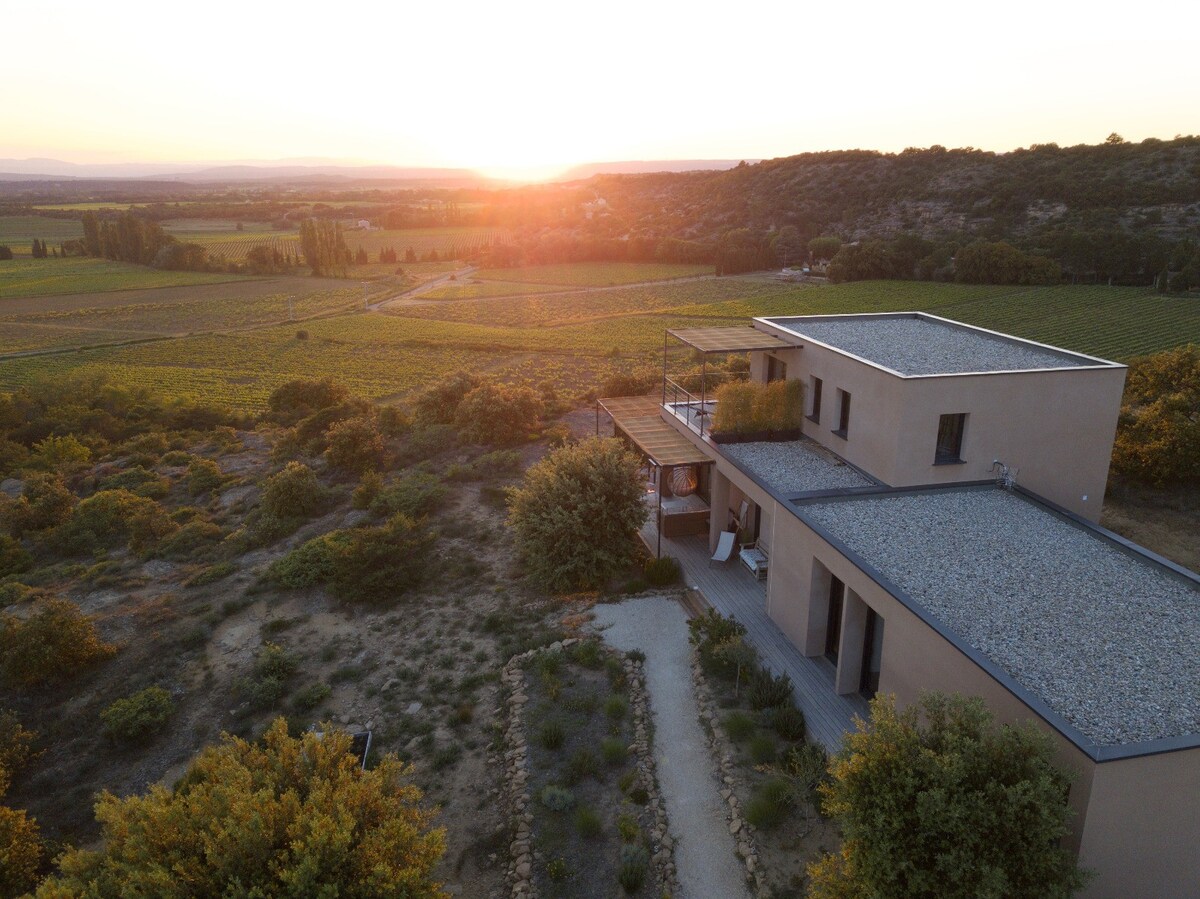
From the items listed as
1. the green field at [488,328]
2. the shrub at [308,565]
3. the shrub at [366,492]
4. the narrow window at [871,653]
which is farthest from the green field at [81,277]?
the narrow window at [871,653]

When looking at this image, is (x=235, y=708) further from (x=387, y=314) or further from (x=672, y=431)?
(x=387, y=314)

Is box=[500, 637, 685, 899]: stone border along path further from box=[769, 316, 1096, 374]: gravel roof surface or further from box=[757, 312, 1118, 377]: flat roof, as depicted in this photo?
box=[769, 316, 1096, 374]: gravel roof surface

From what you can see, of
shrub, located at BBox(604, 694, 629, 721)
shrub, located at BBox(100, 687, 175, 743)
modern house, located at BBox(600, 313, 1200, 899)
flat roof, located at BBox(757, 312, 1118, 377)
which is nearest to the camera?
modern house, located at BBox(600, 313, 1200, 899)

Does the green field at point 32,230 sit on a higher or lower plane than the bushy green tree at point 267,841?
higher

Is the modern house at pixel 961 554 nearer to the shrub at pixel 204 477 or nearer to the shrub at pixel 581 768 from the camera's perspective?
the shrub at pixel 581 768

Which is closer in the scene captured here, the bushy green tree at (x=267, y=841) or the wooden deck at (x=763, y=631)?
the bushy green tree at (x=267, y=841)

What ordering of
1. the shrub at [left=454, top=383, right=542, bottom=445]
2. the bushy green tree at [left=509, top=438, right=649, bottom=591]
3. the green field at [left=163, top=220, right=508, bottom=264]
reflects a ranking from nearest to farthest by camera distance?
the bushy green tree at [left=509, top=438, right=649, bottom=591], the shrub at [left=454, top=383, right=542, bottom=445], the green field at [left=163, top=220, right=508, bottom=264]

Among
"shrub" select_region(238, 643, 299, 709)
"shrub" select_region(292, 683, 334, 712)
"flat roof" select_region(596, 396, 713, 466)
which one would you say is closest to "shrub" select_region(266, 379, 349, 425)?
"flat roof" select_region(596, 396, 713, 466)

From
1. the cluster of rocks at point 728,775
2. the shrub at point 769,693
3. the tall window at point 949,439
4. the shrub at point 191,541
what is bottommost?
the shrub at point 191,541
